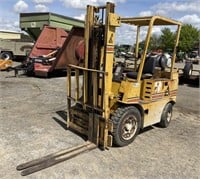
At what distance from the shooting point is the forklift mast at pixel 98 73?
4469mm

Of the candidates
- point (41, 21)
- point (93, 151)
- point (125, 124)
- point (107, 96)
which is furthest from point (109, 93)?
point (41, 21)

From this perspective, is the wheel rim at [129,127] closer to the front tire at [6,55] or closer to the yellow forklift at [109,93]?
the yellow forklift at [109,93]

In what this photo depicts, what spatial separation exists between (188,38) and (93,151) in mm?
43977

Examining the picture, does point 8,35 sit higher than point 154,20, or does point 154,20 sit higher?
point 8,35

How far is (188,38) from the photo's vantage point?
4519 cm

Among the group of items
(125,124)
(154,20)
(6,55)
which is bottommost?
(125,124)

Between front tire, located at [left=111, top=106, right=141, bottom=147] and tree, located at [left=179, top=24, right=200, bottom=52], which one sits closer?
front tire, located at [left=111, top=106, right=141, bottom=147]

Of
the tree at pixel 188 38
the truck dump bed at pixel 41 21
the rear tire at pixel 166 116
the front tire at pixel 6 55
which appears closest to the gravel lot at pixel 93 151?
the rear tire at pixel 166 116

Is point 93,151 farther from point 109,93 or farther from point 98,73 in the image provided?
point 98,73

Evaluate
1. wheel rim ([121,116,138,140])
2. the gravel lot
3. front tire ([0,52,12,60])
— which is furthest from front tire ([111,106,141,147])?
front tire ([0,52,12,60])

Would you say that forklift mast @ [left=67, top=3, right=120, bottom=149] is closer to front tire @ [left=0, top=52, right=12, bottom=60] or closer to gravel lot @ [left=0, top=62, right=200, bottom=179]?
gravel lot @ [left=0, top=62, right=200, bottom=179]

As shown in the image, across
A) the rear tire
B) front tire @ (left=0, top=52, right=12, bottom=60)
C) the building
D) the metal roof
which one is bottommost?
the rear tire

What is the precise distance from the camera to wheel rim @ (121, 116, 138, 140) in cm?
478

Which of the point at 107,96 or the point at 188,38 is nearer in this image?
the point at 107,96
